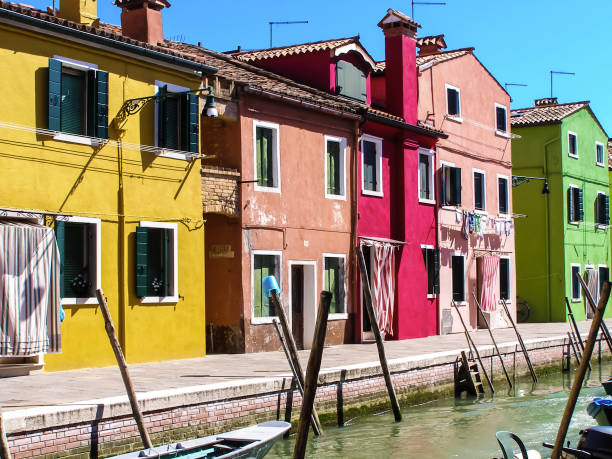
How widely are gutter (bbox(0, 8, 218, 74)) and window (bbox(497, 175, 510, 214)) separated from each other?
15058mm

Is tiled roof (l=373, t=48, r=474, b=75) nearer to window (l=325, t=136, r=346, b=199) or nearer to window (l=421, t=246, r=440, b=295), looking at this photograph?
window (l=325, t=136, r=346, b=199)

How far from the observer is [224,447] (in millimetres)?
10828

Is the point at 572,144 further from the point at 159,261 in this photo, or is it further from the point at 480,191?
the point at 159,261

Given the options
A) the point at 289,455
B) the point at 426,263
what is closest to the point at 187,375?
the point at 289,455

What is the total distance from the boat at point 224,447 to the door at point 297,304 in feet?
30.9

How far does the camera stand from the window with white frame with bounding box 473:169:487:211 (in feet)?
96.0

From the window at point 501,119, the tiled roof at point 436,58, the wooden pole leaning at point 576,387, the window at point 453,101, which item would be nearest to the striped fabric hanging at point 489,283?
the window at point 501,119

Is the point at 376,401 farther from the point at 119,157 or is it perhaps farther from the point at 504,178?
the point at 504,178

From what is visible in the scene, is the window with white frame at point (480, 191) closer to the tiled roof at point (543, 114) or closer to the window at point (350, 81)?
the tiled roof at point (543, 114)

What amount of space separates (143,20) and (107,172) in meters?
3.81

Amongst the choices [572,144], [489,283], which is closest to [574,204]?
[572,144]

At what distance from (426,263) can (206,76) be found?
972 cm

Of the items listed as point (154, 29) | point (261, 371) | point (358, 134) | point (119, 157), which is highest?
point (154, 29)

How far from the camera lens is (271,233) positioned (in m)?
20.0
